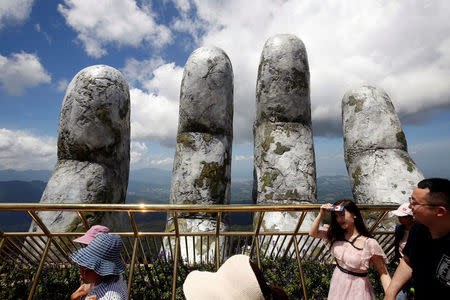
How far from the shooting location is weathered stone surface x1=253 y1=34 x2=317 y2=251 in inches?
241

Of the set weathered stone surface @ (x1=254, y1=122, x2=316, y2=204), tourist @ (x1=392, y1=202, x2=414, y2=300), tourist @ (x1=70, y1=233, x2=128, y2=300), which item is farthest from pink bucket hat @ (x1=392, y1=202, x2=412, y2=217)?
weathered stone surface @ (x1=254, y1=122, x2=316, y2=204)

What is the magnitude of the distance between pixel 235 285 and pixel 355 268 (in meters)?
1.64

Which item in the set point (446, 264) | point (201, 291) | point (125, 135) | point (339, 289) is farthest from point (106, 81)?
point (446, 264)

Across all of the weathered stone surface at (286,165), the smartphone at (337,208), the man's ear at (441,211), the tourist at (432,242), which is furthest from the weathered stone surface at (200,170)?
the man's ear at (441,211)

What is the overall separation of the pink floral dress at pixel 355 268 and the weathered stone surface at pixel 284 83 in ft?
15.7

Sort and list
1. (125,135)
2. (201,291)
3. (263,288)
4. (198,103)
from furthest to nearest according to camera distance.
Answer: (198,103) → (125,135) → (201,291) → (263,288)

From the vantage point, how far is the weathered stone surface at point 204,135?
19.4ft

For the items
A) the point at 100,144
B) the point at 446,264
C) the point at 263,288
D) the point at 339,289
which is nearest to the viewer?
the point at 263,288

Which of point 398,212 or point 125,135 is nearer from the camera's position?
point 398,212

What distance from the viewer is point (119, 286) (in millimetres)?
1824

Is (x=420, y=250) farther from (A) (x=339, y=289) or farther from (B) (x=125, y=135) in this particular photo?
(B) (x=125, y=135)

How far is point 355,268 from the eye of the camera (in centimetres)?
215

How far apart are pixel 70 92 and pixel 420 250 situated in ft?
22.0

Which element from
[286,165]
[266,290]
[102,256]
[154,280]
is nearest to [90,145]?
[154,280]
